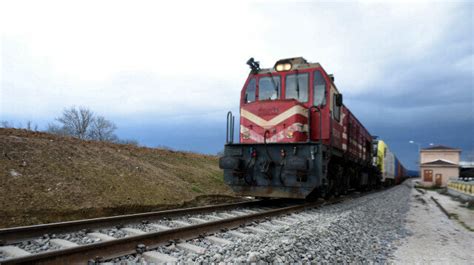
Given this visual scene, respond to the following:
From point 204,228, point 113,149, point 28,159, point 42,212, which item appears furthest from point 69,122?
point 204,228

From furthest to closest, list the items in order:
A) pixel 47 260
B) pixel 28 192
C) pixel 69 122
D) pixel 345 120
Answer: pixel 69 122, pixel 345 120, pixel 28 192, pixel 47 260

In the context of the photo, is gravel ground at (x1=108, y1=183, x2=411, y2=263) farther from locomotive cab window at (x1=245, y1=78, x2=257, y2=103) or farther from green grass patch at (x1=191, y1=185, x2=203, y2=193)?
green grass patch at (x1=191, y1=185, x2=203, y2=193)

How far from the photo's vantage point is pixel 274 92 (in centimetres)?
904

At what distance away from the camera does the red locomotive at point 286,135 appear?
25.2ft

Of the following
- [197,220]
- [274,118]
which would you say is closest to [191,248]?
[197,220]

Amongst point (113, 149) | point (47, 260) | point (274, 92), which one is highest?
point (274, 92)

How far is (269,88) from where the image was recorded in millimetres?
9117

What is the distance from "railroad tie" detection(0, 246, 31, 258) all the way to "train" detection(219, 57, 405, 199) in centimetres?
497

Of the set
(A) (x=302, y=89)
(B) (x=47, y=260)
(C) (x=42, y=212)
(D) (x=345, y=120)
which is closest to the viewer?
(B) (x=47, y=260)

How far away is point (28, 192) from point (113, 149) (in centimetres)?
519

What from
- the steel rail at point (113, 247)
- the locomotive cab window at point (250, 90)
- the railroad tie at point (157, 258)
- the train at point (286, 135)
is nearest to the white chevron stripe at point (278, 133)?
the train at point (286, 135)

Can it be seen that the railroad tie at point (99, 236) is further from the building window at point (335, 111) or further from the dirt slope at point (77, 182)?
the building window at point (335, 111)

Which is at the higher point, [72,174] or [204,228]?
[72,174]

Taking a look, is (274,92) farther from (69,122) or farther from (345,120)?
(69,122)
